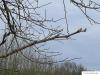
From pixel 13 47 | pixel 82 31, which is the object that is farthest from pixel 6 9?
pixel 82 31

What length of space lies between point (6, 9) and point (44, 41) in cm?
47

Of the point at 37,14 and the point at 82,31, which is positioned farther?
the point at 37,14

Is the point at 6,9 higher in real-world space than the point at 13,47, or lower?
higher

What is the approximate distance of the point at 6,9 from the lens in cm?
311

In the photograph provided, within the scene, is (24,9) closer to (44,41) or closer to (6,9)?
(6,9)

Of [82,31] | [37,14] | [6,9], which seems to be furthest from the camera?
[37,14]

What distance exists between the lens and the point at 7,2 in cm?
324

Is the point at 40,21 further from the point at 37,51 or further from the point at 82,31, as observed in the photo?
the point at 82,31

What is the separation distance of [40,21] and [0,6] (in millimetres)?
363

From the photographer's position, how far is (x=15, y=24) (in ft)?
10.5

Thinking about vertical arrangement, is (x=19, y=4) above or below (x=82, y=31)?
above

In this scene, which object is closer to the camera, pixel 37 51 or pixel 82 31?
pixel 82 31

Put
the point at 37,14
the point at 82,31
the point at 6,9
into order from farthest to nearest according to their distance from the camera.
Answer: the point at 37,14 < the point at 6,9 < the point at 82,31

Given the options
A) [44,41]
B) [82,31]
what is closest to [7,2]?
[44,41]
